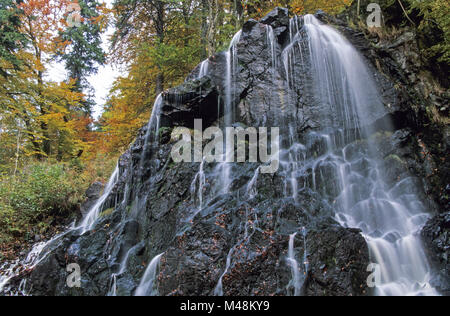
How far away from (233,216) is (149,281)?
77.8 inches

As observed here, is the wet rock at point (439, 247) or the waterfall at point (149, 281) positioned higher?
the wet rock at point (439, 247)

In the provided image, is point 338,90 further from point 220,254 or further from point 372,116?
point 220,254

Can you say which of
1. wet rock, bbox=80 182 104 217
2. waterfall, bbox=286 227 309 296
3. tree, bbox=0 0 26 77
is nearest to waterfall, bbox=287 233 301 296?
waterfall, bbox=286 227 309 296

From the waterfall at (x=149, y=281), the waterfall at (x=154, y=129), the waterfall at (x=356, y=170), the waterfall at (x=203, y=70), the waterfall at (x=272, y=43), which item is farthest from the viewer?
the waterfall at (x=203, y=70)

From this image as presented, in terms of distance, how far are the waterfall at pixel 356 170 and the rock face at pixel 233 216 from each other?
0.22 m

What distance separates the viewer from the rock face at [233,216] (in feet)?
14.4

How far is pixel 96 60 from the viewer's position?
59.8 feet

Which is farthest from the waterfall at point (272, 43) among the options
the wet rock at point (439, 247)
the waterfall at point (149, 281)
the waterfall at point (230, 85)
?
the waterfall at point (149, 281)

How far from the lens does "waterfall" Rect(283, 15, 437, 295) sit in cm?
488

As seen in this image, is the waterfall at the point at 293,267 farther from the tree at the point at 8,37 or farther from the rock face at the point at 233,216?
the tree at the point at 8,37

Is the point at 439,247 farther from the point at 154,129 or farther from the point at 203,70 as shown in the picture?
the point at 203,70

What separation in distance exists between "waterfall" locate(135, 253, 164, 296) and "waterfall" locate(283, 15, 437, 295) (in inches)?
134

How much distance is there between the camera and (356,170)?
6.57 meters
